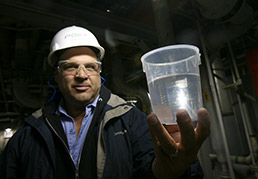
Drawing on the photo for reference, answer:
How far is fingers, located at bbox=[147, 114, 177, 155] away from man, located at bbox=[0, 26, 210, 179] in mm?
107

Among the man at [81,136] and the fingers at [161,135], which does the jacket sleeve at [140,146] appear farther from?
the fingers at [161,135]

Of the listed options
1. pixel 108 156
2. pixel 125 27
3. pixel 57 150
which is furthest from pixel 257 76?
pixel 57 150

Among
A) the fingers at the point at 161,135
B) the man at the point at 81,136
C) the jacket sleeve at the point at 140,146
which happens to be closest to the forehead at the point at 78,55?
the man at the point at 81,136

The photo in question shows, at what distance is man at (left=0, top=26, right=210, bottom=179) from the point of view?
94cm

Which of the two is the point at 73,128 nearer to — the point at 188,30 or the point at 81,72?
the point at 81,72

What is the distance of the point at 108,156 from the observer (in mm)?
938

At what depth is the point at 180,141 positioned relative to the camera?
613mm

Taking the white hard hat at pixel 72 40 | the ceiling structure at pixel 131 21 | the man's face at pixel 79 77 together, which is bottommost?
the man's face at pixel 79 77

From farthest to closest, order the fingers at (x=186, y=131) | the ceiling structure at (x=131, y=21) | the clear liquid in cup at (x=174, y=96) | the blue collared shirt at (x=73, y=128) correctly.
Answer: the ceiling structure at (x=131, y=21), the blue collared shirt at (x=73, y=128), the clear liquid in cup at (x=174, y=96), the fingers at (x=186, y=131)

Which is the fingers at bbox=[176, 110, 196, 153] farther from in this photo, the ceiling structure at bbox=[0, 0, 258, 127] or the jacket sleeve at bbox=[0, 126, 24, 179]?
the ceiling structure at bbox=[0, 0, 258, 127]

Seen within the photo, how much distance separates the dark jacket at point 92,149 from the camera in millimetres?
930

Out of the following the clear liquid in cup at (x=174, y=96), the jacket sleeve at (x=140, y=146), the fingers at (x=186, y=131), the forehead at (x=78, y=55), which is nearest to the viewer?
the fingers at (x=186, y=131)

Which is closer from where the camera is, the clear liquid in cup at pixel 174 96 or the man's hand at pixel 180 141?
the man's hand at pixel 180 141

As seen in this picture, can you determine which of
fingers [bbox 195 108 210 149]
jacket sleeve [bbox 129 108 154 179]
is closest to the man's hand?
fingers [bbox 195 108 210 149]
